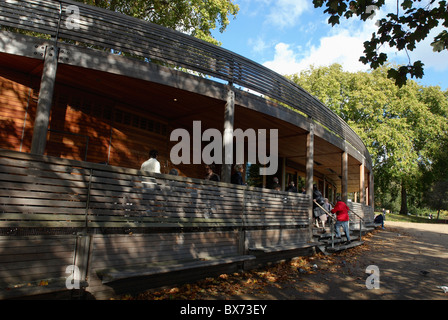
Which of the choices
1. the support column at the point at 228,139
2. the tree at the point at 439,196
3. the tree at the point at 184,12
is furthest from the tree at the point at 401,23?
the tree at the point at 439,196

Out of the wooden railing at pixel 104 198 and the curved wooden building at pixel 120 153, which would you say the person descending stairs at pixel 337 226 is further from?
the wooden railing at pixel 104 198

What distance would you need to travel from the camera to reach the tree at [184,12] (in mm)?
18203

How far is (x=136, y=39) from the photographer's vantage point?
7.30m

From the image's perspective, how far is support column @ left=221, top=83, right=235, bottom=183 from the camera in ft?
25.8

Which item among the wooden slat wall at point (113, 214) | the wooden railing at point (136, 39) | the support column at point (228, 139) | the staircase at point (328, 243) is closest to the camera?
the wooden slat wall at point (113, 214)

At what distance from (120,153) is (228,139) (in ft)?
11.7

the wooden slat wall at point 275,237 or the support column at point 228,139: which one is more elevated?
the support column at point 228,139

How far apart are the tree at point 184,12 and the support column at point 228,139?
1176 centimetres

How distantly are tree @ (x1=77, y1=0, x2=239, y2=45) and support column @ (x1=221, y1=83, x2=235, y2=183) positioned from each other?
11760 mm

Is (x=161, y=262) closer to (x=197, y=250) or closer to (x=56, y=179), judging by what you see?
(x=197, y=250)

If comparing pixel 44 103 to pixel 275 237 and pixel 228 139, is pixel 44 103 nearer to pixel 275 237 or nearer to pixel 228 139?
pixel 228 139

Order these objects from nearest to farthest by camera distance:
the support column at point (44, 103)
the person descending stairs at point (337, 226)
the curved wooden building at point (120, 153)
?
the curved wooden building at point (120, 153), the support column at point (44, 103), the person descending stairs at point (337, 226)

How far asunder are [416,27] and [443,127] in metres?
34.0

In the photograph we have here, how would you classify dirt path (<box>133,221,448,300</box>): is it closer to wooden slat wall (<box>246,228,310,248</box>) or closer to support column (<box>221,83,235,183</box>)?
wooden slat wall (<box>246,228,310,248</box>)
